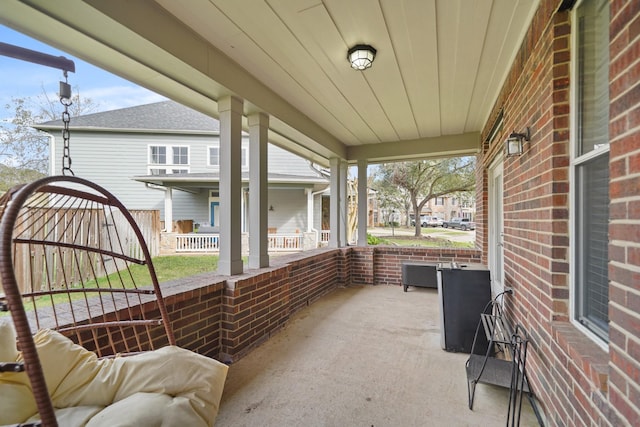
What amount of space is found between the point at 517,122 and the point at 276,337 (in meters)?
3.13

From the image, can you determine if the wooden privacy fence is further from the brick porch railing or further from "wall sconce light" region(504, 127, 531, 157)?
"wall sconce light" region(504, 127, 531, 157)

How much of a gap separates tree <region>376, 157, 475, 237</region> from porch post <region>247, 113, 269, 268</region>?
843 cm

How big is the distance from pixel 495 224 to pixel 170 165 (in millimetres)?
10198

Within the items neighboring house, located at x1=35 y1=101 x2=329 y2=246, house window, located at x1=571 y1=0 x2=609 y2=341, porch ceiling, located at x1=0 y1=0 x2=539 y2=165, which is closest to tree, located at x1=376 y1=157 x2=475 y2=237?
neighboring house, located at x1=35 y1=101 x2=329 y2=246

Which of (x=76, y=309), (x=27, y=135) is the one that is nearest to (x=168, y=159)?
(x=27, y=135)

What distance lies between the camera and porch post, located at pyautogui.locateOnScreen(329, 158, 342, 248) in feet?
18.8

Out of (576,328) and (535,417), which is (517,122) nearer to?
(576,328)

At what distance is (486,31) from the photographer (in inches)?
89.0

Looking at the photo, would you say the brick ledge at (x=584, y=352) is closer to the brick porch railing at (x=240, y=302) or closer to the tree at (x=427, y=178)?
the brick porch railing at (x=240, y=302)

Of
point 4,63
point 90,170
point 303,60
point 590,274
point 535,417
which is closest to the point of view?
point 590,274

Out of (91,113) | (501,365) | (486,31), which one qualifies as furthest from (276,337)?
(91,113)

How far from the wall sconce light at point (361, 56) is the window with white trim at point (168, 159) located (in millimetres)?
9376

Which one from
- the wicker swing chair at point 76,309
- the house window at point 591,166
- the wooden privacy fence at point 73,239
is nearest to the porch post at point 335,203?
the wooden privacy fence at point 73,239

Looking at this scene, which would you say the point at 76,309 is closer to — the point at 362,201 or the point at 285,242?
the point at 362,201
